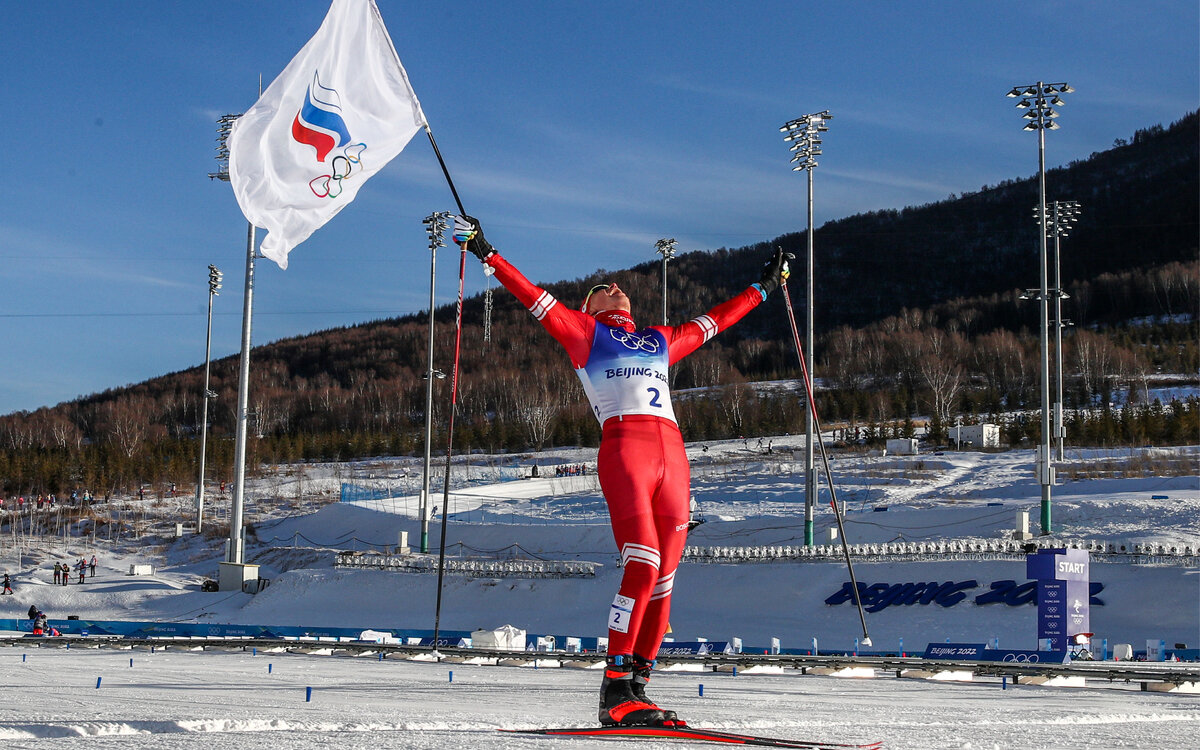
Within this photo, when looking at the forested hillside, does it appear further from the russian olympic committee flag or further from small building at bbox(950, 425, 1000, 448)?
the russian olympic committee flag

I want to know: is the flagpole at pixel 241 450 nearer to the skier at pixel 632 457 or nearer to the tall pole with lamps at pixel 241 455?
the tall pole with lamps at pixel 241 455

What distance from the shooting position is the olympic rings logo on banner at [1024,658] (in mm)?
18784

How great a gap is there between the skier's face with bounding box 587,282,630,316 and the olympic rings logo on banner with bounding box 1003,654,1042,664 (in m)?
13.6

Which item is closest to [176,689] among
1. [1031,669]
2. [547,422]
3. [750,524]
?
[1031,669]

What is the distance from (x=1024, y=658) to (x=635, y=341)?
564 inches

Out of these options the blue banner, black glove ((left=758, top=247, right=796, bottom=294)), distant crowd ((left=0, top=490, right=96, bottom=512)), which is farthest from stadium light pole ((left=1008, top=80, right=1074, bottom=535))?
distant crowd ((left=0, top=490, right=96, bottom=512))

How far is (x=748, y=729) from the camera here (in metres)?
6.39

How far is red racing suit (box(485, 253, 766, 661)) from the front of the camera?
670 centimetres

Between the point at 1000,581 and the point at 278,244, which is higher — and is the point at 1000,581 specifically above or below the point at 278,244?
below

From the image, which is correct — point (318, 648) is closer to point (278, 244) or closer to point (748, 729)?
point (278, 244)

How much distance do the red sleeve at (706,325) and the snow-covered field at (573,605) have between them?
249 cm

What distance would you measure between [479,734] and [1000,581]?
94.6 feet

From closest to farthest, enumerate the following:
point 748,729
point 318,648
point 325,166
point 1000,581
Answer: point 748,729 → point 325,166 → point 318,648 → point 1000,581

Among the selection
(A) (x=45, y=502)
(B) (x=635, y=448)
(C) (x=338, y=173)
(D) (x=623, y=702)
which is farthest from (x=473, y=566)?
(A) (x=45, y=502)
